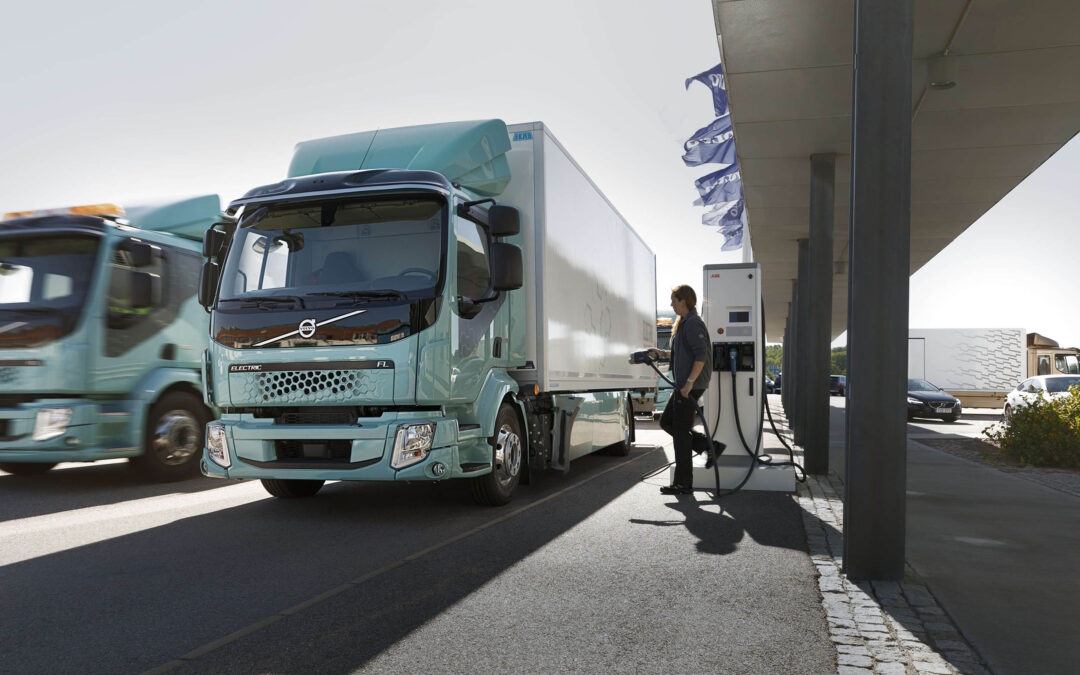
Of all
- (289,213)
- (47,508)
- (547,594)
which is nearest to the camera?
(547,594)

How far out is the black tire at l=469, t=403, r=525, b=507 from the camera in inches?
294

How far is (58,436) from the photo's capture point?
845cm

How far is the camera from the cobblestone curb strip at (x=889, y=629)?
3543 mm

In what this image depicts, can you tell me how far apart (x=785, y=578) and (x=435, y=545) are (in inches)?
95.0

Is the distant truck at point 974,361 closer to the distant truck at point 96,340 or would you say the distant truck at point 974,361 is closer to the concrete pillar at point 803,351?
the concrete pillar at point 803,351

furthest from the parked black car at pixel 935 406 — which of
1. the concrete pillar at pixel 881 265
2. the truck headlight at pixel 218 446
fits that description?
the truck headlight at pixel 218 446

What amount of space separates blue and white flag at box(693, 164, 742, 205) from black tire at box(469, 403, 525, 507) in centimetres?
1528

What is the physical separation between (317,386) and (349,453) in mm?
579

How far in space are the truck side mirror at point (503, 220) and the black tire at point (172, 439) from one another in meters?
4.73

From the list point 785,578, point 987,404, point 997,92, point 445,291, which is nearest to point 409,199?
point 445,291

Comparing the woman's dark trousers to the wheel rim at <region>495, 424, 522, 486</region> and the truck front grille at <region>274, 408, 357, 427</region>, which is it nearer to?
the wheel rim at <region>495, 424, 522, 486</region>

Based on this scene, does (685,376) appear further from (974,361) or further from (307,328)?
(974,361)

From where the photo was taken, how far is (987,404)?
34.2 metres

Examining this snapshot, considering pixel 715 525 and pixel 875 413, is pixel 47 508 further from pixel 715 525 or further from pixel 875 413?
pixel 875 413
